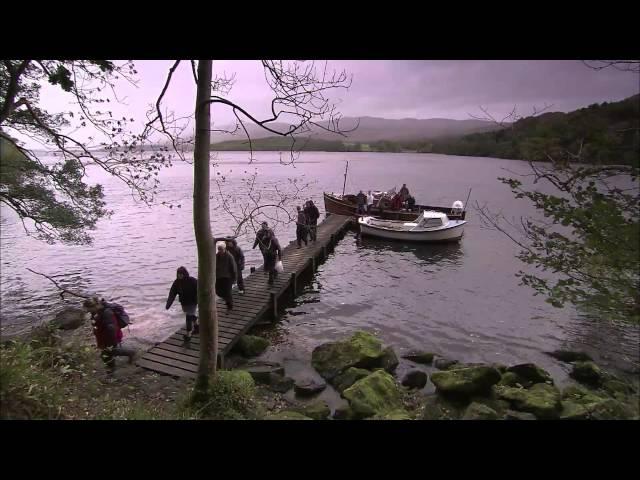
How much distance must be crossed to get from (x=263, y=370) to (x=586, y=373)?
25.4ft

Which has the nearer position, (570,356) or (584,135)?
(584,135)

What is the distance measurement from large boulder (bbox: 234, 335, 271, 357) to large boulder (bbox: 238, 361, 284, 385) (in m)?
0.43

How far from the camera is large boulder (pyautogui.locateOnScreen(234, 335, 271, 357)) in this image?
9.71 meters

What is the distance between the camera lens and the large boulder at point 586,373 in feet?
28.8

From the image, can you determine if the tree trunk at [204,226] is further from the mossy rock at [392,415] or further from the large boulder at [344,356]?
the large boulder at [344,356]

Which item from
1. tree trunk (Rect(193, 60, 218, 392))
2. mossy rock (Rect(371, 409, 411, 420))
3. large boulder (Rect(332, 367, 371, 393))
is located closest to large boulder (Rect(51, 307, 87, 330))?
tree trunk (Rect(193, 60, 218, 392))

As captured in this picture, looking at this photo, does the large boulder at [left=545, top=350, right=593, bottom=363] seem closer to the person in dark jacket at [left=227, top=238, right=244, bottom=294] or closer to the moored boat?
the person in dark jacket at [left=227, top=238, right=244, bottom=294]

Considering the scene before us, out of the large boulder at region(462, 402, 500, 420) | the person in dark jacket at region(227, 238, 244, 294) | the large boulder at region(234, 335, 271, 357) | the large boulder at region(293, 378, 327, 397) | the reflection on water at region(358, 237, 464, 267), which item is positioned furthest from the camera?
the reflection on water at region(358, 237, 464, 267)

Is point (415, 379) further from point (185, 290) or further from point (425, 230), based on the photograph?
point (425, 230)

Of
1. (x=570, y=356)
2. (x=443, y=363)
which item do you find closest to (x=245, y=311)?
(x=443, y=363)

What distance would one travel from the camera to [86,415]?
13.4ft

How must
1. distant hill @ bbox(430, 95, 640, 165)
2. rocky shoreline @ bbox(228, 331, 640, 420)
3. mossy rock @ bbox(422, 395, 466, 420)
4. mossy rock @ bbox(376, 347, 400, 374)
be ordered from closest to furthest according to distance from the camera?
1. distant hill @ bbox(430, 95, 640, 165)
2. rocky shoreline @ bbox(228, 331, 640, 420)
3. mossy rock @ bbox(422, 395, 466, 420)
4. mossy rock @ bbox(376, 347, 400, 374)

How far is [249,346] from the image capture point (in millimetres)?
9758
